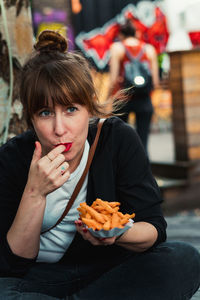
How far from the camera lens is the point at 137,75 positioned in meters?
4.07

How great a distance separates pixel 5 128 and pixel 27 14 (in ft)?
1.96

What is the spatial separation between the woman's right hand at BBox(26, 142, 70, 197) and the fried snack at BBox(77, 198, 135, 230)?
118 millimetres

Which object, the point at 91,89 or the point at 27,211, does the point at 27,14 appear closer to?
the point at 91,89

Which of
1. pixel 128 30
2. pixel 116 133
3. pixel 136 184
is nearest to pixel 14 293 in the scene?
pixel 136 184

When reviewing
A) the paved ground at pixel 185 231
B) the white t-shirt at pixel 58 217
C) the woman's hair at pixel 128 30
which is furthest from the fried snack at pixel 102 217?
the woman's hair at pixel 128 30

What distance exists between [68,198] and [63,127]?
0.91 feet

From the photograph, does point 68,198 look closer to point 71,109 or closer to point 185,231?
point 71,109

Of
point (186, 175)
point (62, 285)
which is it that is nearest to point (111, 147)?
point (62, 285)

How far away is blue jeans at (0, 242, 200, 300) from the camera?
1470mm

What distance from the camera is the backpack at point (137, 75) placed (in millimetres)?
4059

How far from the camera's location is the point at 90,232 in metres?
1.28

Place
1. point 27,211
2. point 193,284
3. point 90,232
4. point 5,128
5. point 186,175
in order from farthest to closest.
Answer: point 186,175 < point 5,128 < point 193,284 < point 27,211 < point 90,232

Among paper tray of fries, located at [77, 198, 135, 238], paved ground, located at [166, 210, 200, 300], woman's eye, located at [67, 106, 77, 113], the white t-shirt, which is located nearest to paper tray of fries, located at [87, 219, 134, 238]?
paper tray of fries, located at [77, 198, 135, 238]

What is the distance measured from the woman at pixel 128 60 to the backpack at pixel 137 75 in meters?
0.01
